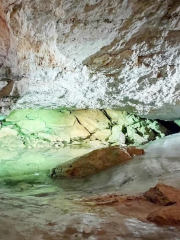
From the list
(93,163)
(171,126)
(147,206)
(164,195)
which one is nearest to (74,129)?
(171,126)

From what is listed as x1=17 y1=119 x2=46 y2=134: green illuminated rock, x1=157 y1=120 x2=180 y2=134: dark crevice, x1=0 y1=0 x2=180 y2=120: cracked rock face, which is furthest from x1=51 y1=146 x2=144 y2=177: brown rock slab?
x1=157 y1=120 x2=180 y2=134: dark crevice

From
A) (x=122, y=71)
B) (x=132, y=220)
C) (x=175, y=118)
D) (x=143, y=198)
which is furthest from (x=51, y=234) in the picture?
(x=175, y=118)

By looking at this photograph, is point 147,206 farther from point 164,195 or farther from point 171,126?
point 171,126

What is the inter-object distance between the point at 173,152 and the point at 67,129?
507 cm

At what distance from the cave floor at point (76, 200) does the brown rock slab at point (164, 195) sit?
0.50m

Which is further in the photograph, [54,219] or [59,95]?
[59,95]

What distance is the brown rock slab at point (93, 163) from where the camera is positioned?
18.6ft

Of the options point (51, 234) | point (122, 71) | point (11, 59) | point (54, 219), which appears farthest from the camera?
point (122, 71)

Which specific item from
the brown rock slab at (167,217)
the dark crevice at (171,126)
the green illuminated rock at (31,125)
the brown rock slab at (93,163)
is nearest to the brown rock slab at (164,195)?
the brown rock slab at (167,217)

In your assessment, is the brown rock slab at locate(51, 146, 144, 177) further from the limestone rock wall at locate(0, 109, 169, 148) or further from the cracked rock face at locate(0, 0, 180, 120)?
the limestone rock wall at locate(0, 109, 169, 148)

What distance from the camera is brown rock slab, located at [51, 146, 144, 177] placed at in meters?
5.68

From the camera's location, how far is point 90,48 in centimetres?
441

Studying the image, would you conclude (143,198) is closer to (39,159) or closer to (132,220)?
(132,220)

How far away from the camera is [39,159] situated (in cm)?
761
